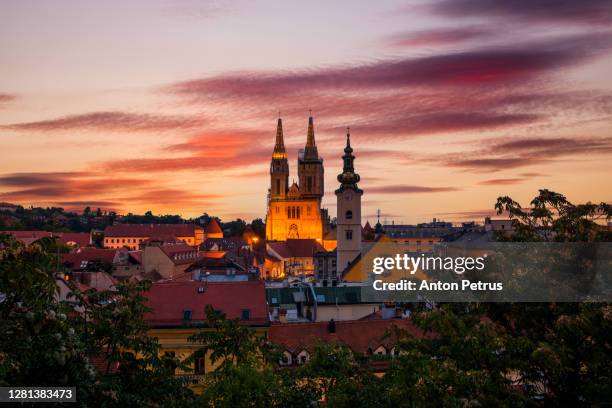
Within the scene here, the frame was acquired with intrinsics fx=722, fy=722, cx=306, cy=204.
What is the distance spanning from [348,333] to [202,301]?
893 centimetres

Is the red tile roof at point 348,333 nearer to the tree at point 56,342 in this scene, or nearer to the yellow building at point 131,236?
the tree at point 56,342

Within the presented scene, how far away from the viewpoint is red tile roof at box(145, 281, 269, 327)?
40.7 meters

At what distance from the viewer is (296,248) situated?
167m

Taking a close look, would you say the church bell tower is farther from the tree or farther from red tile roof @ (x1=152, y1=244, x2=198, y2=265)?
the tree

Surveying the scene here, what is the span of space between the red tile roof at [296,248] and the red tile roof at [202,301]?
115852mm

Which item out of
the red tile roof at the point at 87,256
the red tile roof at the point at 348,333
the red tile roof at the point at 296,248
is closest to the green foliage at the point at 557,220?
the red tile roof at the point at 348,333

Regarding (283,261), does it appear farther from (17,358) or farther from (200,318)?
(17,358)

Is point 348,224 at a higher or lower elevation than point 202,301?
higher

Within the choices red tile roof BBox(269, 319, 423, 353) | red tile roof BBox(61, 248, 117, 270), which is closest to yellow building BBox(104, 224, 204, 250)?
red tile roof BBox(61, 248, 117, 270)

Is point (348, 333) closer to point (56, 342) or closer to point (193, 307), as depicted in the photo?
point (193, 307)

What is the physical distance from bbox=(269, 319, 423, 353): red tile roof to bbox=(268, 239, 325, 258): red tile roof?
11940 centimetres

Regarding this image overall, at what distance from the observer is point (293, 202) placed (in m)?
198

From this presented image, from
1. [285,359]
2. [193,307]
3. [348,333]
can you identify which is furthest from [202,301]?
[285,359]

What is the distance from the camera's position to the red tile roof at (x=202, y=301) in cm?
4072
